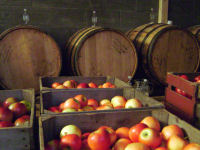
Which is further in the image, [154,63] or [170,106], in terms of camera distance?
[154,63]

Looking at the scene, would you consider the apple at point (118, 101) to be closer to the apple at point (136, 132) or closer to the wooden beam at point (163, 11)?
the apple at point (136, 132)

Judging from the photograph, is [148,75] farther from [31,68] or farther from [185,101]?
[31,68]

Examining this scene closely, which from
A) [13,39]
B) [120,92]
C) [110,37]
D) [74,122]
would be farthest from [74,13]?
[74,122]

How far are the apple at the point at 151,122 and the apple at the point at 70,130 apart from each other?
1.06ft

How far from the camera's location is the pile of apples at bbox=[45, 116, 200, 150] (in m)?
0.90

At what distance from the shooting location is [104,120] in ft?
3.69

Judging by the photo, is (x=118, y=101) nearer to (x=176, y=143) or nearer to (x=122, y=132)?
(x=122, y=132)

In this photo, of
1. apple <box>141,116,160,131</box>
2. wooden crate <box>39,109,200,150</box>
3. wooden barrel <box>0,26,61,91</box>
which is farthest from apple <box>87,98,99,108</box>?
wooden barrel <box>0,26,61,91</box>

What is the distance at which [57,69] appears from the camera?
242cm

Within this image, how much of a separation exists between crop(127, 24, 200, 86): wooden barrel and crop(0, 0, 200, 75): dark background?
57cm

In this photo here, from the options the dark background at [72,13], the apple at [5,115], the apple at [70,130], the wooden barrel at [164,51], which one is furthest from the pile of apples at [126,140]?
the dark background at [72,13]

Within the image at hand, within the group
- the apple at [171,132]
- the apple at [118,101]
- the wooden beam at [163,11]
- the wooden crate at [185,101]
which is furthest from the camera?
the wooden beam at [163,11]

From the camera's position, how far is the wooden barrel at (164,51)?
2601mm

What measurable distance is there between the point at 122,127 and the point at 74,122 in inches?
9.4
